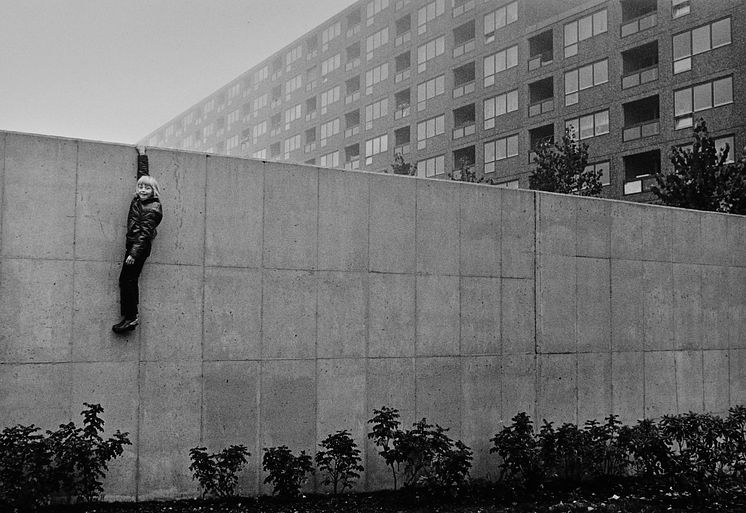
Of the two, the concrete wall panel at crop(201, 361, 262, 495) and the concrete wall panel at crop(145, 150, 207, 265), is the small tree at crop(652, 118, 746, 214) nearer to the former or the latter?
the concrete wall panel at crop(201, 361, 262, 495)

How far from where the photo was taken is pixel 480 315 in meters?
11.9

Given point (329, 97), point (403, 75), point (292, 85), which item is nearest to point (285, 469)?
point (403, 75)

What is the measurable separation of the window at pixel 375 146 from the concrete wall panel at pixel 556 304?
51802mm

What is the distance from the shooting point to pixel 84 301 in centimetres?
917

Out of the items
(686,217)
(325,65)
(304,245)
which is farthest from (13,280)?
(325,65)

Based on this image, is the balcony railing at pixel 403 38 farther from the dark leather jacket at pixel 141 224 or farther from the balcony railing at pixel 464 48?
the dark leather jacket at pixel 141 224

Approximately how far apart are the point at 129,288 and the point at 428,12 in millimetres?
56615

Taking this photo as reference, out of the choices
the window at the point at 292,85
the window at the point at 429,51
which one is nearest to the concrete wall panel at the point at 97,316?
the window at the point at 429,51

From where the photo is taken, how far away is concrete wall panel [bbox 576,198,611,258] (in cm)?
1301

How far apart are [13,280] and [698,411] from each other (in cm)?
1187

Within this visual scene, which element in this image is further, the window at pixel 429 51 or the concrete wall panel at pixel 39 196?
the window at pixel 429 51

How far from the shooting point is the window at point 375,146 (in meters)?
64.1

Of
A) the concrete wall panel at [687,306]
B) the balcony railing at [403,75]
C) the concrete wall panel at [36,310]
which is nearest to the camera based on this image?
the concrete wall panel at [36,310]

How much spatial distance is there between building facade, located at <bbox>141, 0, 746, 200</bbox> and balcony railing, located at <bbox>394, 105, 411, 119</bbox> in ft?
0.39
